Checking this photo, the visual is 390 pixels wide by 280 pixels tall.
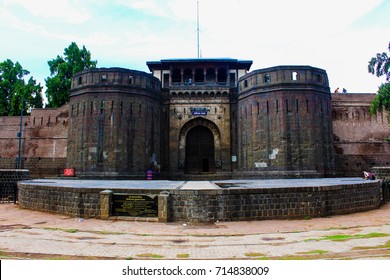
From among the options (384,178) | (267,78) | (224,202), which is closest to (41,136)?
(267,78)

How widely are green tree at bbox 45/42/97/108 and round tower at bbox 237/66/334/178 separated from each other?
23838mm

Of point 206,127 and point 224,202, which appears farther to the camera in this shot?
point 206,127

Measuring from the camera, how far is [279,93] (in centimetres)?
2395

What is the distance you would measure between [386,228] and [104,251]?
7.70 metres

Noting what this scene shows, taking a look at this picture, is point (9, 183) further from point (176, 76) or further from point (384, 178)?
point (384, 178)

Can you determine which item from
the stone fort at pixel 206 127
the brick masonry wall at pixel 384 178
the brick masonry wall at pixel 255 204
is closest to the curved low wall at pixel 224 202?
the brick masonry wall at pixel 255 204

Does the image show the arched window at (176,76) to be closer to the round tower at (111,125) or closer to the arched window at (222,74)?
the arched window at (222,74)

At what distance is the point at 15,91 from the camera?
126 feet

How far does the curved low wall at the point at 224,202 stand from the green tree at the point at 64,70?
2806 cm

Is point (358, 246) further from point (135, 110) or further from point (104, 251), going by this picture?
point (135, 110)

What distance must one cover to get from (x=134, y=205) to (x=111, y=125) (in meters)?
15.0

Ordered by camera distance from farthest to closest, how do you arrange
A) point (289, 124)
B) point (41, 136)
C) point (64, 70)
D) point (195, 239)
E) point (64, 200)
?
point (64, 70) < point (41, 136) < point (289, 124) < point (64, 200) < point (195, 239)
